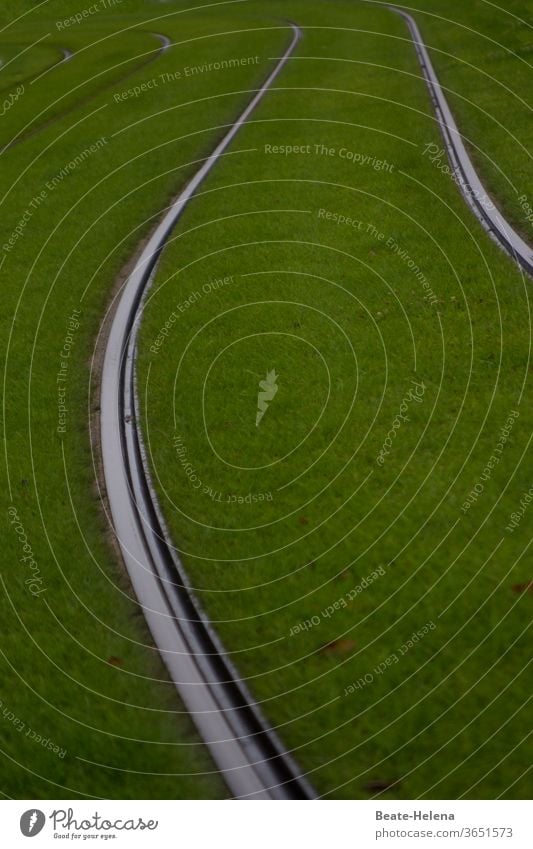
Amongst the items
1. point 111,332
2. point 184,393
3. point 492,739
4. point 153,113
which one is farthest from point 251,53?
point 492,739

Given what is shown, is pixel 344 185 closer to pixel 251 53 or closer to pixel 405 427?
pixel 405 427

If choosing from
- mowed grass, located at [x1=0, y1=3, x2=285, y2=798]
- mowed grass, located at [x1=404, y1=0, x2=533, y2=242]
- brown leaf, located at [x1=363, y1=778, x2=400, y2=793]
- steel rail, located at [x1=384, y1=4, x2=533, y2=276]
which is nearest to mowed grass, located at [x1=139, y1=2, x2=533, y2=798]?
brown leaf, located at [x1=363, y1=778, x2=400, y2=793]

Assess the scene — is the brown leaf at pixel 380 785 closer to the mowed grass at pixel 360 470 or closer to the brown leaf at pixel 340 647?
the mowed grass at pixel 360 470

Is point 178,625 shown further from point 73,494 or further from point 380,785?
point 73,494

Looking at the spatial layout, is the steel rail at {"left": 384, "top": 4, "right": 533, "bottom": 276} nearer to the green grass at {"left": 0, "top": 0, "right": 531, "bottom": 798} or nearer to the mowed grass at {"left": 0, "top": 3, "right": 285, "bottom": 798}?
the green grass at {"left": 0, "top": 0, "right": 531, "bottom": 798}

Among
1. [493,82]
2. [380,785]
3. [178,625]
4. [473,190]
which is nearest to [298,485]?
[178,625]

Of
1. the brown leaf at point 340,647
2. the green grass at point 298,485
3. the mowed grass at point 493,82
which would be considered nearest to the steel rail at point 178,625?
the green grass at point 298,485
